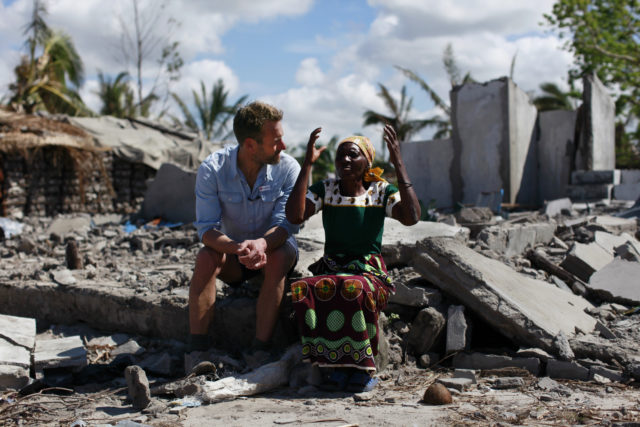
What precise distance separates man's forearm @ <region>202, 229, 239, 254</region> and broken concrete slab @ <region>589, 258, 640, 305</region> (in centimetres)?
290

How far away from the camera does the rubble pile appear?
10.4 feet

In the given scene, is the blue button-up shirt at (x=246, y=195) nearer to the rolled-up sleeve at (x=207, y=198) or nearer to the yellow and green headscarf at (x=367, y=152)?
the rolled-up sleeve at (x=207, y=198)

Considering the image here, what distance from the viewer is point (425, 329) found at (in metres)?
3.54

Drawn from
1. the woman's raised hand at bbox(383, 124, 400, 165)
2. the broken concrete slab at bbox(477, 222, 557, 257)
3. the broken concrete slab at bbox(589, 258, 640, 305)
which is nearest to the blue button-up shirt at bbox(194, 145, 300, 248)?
the woman's raised hand at bbox(383, 124, 400, 165)

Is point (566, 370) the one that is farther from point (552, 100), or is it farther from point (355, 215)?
point (552, 100)

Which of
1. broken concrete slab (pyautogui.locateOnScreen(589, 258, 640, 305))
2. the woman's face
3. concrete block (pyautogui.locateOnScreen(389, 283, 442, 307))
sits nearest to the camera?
the woman's face

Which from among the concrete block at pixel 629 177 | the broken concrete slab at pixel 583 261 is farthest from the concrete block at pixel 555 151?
the broken concrete slab at pixel 583 261

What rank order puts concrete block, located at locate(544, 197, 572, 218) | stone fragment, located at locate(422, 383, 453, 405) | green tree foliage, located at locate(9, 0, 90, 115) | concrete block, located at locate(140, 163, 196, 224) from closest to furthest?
stone fragment, located at locate(422, 383, 453, 405) → concrete block, located at locate(544, 197, 572, 218) → concrete block, located at locate(140, 163, 196, 224) → green tree foliage, located at locate(9, 0, 90, 115)

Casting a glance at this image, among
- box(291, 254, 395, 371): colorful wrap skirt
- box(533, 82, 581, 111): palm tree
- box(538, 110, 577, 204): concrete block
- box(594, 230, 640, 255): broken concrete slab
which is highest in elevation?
box(533, 82, 581, 111): palm tree

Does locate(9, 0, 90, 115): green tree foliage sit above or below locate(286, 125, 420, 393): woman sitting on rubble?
above

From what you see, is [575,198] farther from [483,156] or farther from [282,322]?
[282,322]

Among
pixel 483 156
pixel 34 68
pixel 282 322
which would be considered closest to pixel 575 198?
pixel 483 156

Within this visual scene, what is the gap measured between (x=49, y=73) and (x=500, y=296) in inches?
847

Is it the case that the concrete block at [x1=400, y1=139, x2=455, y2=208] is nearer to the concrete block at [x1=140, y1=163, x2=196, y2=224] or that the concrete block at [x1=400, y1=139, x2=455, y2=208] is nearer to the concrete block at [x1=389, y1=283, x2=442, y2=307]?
the concrete block at [x1=140, y1=163, x2=196, y2=224]
